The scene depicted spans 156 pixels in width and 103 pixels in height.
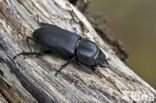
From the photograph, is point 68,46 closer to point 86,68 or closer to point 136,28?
point 86,68

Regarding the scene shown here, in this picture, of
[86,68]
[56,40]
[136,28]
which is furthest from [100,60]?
[136,28]

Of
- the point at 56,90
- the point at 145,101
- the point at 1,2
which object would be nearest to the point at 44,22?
the point at 1,2

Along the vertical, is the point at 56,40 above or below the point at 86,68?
above

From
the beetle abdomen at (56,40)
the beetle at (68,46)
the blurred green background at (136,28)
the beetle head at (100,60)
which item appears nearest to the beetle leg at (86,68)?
the beetle at (68,46)

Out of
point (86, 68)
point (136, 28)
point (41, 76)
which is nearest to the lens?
point (41, 76)

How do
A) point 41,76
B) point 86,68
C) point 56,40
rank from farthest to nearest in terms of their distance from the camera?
point 86,68 < point 56,40 < point 41,76

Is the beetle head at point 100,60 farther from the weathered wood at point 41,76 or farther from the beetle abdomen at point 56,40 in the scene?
the beetle abdomen at point 56,40

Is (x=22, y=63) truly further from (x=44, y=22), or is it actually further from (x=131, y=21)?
(x=131, y=21)

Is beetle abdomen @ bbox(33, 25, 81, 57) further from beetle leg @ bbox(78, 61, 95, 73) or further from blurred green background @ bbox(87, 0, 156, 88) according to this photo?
blurred green background @ bbox(87, 0, 156, 88)
